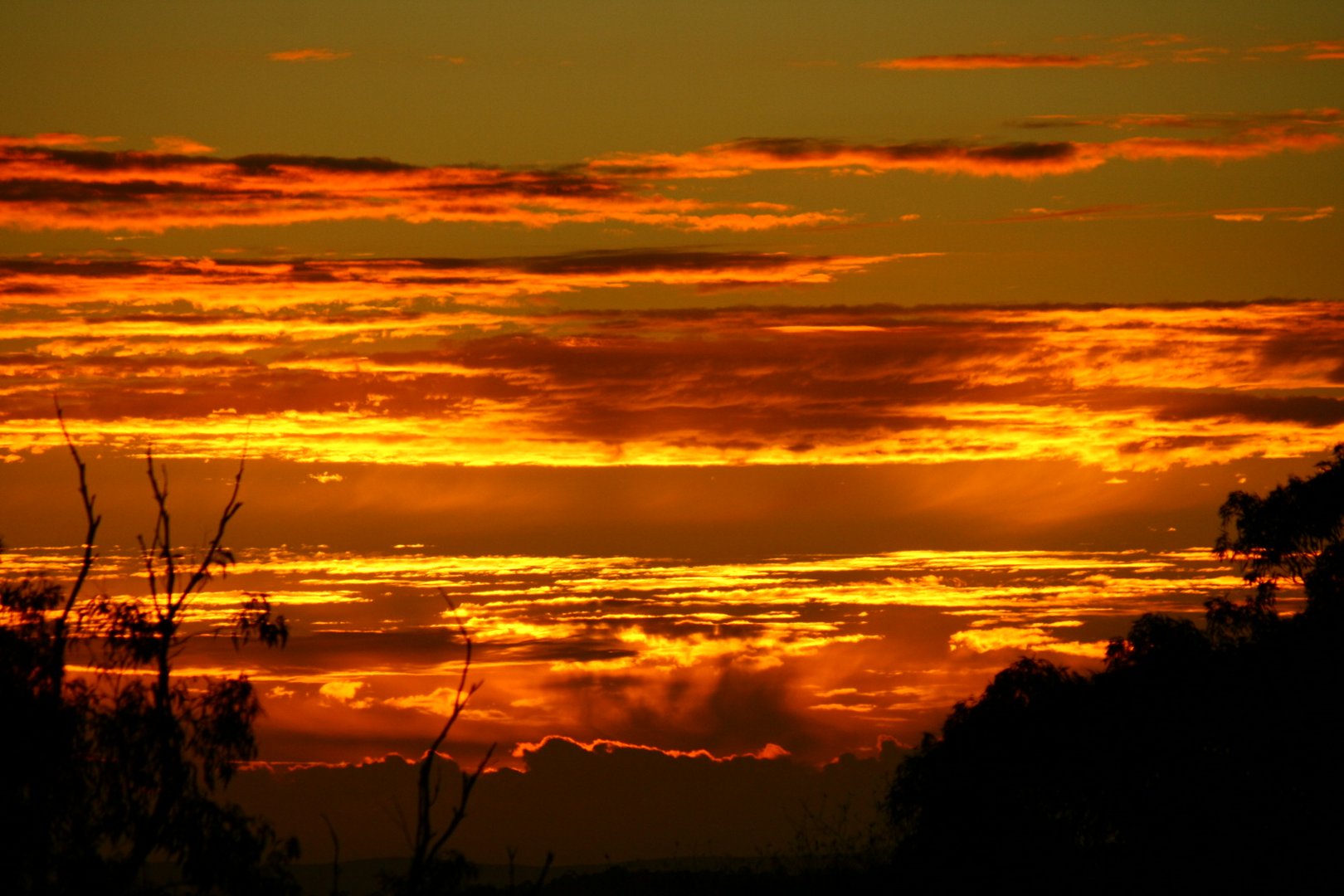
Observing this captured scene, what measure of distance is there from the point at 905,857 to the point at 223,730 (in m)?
22.1

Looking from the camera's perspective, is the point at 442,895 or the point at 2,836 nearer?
the point at 2,836

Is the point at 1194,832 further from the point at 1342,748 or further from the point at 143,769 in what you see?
the point at 143,769

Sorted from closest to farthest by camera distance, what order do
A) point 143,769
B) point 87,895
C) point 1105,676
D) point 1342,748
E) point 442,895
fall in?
point 87,895
point 143,769
point 442,895
point 1342,748
point 1105,676

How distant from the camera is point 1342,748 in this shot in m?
36.7

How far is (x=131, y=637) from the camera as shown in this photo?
78.9ft

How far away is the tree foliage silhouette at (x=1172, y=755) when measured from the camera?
121ft

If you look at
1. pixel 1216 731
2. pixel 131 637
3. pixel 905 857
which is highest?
pixel 131 637

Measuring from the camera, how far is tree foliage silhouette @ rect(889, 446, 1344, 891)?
37031mm

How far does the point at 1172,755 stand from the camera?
3844 cm

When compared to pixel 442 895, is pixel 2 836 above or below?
above

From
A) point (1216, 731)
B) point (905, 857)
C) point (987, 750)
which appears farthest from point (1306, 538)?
point (905, 857)

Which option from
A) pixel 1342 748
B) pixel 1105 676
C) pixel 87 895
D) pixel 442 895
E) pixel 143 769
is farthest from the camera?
pixel 1105 676

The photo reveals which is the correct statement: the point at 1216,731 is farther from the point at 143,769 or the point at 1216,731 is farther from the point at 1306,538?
the point at 143,769

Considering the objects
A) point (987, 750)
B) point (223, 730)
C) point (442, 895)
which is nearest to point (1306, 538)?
point (987, 750)
